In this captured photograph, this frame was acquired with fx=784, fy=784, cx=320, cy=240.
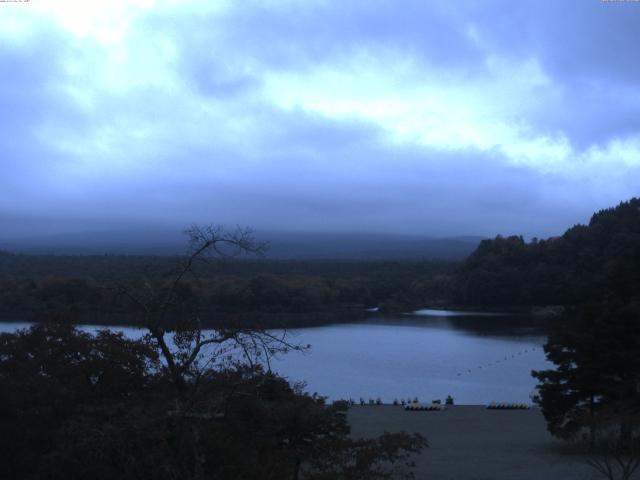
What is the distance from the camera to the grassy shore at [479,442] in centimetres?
1148

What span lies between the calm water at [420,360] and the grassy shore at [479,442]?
9.16 feet

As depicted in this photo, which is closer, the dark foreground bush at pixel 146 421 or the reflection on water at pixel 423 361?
the dark foreground bush at pixel 146 421

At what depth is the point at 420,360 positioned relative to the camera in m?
30.5

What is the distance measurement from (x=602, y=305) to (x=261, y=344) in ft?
28.9

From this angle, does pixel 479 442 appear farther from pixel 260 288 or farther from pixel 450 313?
pixel 450 313

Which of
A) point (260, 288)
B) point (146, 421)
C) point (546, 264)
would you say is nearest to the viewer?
point (146, 421)

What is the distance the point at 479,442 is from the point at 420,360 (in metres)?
16.2

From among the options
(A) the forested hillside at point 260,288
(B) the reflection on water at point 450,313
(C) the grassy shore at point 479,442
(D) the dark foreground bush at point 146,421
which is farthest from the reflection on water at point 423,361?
(D) the dark foreground bush at point 146,421

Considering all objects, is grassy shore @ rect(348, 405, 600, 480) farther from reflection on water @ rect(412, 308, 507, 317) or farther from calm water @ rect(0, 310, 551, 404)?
reflection on water @ rect(412, 308, 507, 317)

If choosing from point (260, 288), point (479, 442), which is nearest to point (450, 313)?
point (260, 288)

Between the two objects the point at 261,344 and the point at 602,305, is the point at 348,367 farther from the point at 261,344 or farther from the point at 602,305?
the point at 261,344

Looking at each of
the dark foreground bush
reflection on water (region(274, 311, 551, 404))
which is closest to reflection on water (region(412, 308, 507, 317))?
reflection on water (region(274, 311, 551, 404))

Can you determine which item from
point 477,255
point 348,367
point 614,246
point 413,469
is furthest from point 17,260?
point 413,469

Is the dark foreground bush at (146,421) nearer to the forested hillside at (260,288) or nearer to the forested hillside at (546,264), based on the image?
the forested hillside at (260,288)
